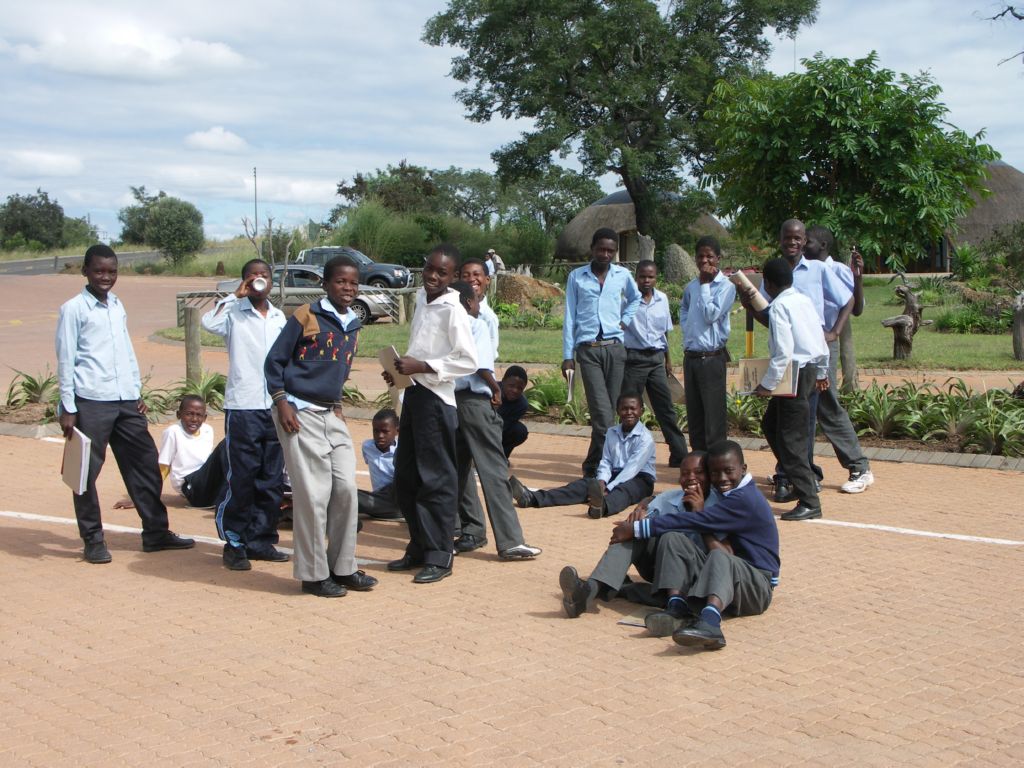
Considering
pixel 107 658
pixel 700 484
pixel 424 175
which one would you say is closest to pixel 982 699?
pixel 700 484

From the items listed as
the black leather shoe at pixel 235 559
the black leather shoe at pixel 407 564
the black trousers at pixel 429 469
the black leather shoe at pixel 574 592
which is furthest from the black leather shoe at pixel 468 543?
the black leather shoe at pixel 574 592

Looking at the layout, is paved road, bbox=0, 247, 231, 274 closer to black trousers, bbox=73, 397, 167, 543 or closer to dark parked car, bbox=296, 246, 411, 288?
dark parked car, bbox=296, 246, 411, 288

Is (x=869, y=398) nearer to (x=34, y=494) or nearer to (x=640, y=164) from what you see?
(x=34, y=494)

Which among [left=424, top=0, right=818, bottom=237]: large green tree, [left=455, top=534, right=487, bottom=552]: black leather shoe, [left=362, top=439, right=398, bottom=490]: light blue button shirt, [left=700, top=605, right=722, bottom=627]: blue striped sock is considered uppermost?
[left=424, top=0, right=818, bottom=237]: large green tree

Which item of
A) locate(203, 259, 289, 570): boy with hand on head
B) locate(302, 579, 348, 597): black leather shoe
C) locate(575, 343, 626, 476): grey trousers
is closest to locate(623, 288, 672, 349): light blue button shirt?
locate(575, 343, 626, 476): grey trousers

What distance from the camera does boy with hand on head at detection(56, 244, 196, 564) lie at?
686 centimetres

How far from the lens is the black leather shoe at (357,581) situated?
629 cm

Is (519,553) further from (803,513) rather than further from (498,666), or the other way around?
(803,513)

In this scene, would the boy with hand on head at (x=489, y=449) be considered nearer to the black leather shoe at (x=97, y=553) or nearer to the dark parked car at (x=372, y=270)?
the black leather shoe at (x=97, y=553)

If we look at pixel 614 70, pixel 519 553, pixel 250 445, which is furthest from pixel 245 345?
pixel 614 70

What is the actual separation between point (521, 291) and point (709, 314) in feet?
63.6

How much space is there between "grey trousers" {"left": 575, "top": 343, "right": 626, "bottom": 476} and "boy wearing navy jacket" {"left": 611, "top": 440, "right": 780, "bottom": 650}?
2.93m

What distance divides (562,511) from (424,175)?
53439 mm

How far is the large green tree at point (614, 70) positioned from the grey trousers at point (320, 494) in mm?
33137
